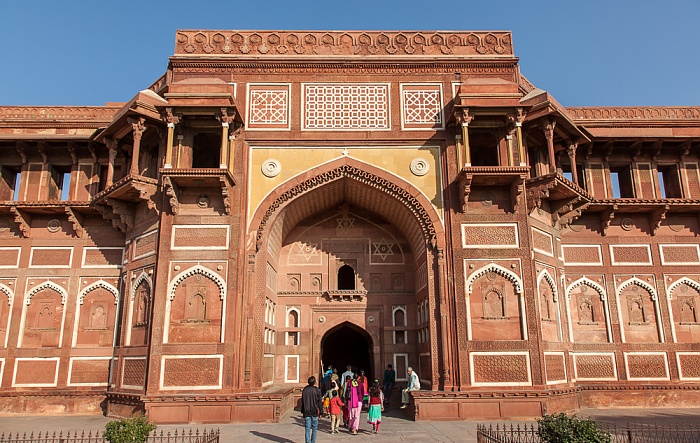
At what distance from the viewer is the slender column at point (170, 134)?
522 inches

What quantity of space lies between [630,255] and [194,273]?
1156 centimetres

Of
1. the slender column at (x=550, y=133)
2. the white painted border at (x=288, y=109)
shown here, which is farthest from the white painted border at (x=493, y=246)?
the white painted border at (x=288, y=109)

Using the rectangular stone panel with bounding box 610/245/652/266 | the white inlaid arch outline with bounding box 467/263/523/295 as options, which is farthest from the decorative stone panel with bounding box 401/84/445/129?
the rectangular stone panel with bounding box 610/245/652/266

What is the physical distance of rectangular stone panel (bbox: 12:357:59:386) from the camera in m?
14.3

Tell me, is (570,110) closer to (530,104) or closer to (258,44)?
(530,104)

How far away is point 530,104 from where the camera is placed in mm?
13609

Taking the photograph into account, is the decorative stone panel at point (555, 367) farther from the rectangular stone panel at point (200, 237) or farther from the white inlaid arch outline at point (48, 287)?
the white inlaid arch outline at point (48, 287)

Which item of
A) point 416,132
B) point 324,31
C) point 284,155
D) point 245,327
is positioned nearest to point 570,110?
point 416,132

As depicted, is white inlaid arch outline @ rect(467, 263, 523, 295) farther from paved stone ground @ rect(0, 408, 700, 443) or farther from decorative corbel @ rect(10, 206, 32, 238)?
decorative corbel @ rect(10, 206, 32, 238)

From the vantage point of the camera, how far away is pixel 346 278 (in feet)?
54.4

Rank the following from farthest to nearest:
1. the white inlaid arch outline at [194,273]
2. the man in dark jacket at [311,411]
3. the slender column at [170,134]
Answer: the slender column at [170,134] < the white inlaid arch outline at [194,273] < the man in dark jacket at [311,411]

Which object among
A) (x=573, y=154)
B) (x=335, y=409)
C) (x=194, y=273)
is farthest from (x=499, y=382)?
(x=194, y=273)

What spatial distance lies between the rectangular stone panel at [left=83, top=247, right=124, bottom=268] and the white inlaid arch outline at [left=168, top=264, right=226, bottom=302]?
2903mm

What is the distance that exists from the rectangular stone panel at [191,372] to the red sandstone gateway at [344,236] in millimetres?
44
